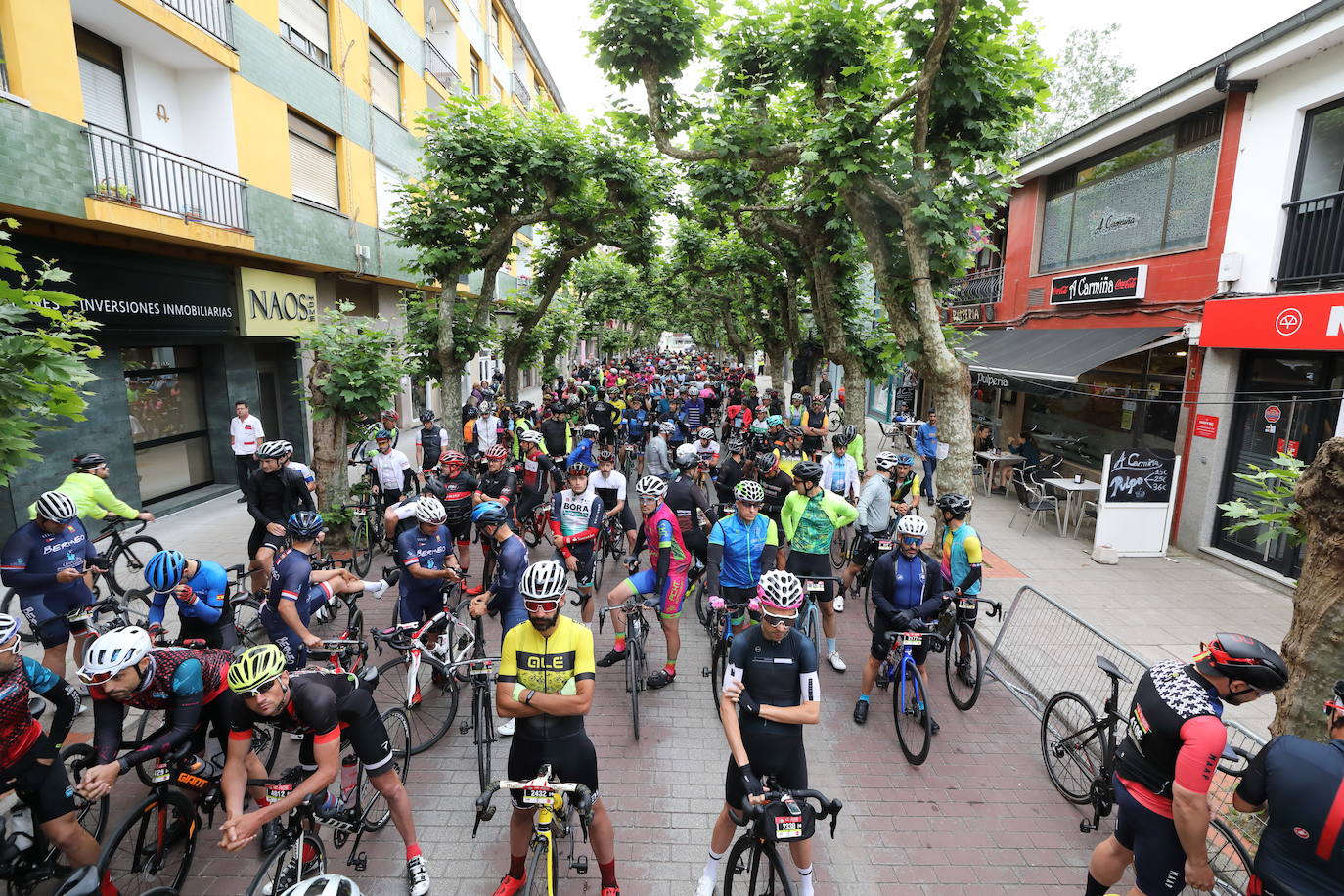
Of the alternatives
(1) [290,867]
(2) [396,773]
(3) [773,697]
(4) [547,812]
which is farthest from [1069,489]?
(1) [290,867]

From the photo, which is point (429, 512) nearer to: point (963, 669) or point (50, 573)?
point (50, 573)

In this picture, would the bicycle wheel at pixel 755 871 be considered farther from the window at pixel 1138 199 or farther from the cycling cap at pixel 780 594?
the window at pixel 1138 199

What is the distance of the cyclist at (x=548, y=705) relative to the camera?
375 cm

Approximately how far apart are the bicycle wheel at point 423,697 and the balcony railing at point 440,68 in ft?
64.9

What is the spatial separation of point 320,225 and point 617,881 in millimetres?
15269

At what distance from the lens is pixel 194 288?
12.1 meters

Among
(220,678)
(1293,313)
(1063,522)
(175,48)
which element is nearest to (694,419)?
(1063,522)

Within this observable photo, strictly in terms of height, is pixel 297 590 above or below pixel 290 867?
above

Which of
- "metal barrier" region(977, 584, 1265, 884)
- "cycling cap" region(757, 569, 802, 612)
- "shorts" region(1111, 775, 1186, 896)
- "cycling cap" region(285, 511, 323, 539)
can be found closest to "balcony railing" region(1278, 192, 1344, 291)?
"metal barrier" region(977, 584, 1265, 884)

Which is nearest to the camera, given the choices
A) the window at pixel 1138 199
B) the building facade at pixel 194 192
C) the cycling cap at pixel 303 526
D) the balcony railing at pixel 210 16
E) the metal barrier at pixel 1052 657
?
the cycling cap at pixel 303 526

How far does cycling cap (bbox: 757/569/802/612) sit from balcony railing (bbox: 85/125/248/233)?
11.0 meters

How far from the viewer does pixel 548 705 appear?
3695 mm

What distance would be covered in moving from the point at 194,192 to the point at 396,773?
1158cm

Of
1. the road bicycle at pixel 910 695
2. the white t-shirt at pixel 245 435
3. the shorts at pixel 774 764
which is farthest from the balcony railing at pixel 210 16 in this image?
the road bicycle at pixel 910 695
